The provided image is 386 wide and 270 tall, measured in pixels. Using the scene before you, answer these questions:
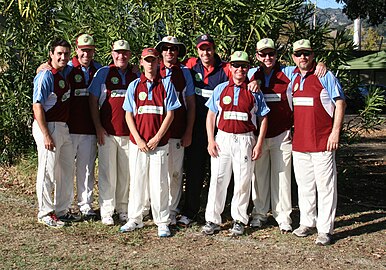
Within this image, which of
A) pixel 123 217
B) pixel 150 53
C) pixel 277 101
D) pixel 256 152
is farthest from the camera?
pixel 123 217

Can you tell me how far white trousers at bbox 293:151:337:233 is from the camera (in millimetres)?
6863

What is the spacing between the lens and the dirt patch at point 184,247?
6301 mm

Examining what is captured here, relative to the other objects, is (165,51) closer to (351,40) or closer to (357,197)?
(351,40)

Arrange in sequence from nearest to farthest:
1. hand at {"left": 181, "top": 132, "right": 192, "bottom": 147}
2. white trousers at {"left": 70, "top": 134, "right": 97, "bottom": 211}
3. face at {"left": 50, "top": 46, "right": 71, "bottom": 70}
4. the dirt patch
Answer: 1. the dirt patch
2. face at {"left": 50, "top": 46, "right": 71, "bottom": 70}
3. hand at {"left": 181, "top": 132, "right": 192, "bottom": 147}
4. white trousers at {"left": 70, "top": 134, "right": 97, "bottom": 211}

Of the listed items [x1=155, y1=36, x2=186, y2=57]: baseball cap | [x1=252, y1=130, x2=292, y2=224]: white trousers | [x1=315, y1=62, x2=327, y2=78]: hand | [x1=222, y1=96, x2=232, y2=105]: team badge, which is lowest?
[x1=252, y1=130, x2=292, y2=224]: white trousers

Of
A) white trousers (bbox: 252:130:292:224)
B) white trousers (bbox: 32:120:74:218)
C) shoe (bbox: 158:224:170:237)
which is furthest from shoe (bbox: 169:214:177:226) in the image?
white trousers (bbox: 32:120:74:218)

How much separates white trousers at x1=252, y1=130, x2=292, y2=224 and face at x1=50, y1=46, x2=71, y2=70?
257cm

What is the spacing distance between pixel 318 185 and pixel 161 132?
6.17 feet

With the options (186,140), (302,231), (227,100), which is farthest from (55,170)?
(302,231)

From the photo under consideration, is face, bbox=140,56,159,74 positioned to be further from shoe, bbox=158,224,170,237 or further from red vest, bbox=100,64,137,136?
shoe, bbox=158,224,170,237

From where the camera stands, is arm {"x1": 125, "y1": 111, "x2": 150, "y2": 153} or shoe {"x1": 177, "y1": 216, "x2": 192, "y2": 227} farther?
shoe {"x1": 177, "y1": 216, "x2": 192, "y2": 227}

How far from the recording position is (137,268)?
20.2ft

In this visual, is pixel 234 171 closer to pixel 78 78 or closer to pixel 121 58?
pixel 121 58

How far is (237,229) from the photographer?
722 cm
